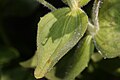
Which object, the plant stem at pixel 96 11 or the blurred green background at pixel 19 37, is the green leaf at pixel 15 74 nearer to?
the blurred green background at pixel 19 37

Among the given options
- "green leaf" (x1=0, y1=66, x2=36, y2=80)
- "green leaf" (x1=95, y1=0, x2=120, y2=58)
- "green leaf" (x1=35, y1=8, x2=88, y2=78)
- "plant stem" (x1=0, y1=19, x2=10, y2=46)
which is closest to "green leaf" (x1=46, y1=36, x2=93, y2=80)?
"green leaf" (x1=95, y1=0, x2=120, y2=58)

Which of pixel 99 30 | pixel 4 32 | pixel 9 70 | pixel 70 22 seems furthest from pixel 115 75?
pixel 4 32

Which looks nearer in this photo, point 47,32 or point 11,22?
point 47,32

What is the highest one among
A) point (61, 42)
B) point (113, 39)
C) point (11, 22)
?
point (61, 42)

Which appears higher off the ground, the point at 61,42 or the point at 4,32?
the point at 61,42

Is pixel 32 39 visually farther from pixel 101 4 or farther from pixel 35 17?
pixel 101 4

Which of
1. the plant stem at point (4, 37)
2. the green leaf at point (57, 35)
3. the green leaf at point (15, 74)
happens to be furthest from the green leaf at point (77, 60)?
the plant stem at point (4, 37)
